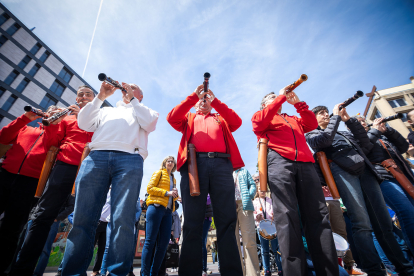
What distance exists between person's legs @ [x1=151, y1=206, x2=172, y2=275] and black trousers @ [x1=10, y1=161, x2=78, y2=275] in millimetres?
1951

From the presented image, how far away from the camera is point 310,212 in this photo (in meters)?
2.24

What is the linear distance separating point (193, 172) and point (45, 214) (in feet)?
6.71

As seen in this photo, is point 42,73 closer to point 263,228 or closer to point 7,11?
point 7,11

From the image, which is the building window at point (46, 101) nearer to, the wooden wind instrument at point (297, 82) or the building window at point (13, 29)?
the building window at point (13, 29)

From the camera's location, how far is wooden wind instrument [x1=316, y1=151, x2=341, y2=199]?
9.37 ft

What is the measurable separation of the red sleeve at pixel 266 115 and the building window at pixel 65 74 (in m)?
40.2

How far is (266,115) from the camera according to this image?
272cm

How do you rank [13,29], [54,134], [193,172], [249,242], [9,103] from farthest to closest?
[13,29] < [9,103] < [249,242] < [54,134] < [193,172]

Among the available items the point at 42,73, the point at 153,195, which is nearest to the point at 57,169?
the point at 153,195

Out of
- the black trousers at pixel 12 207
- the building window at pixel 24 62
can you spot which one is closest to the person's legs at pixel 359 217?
the black trousers at pixel 12 207

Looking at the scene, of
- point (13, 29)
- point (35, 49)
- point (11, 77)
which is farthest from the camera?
point (35, 49)

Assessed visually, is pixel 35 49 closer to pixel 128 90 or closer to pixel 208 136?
pixel 128 90

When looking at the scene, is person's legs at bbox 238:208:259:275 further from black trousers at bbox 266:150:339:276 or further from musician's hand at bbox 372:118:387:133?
musician's hand at bbox 372:118:387:133

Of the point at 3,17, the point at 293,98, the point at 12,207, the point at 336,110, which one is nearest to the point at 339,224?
the point at 336,110
